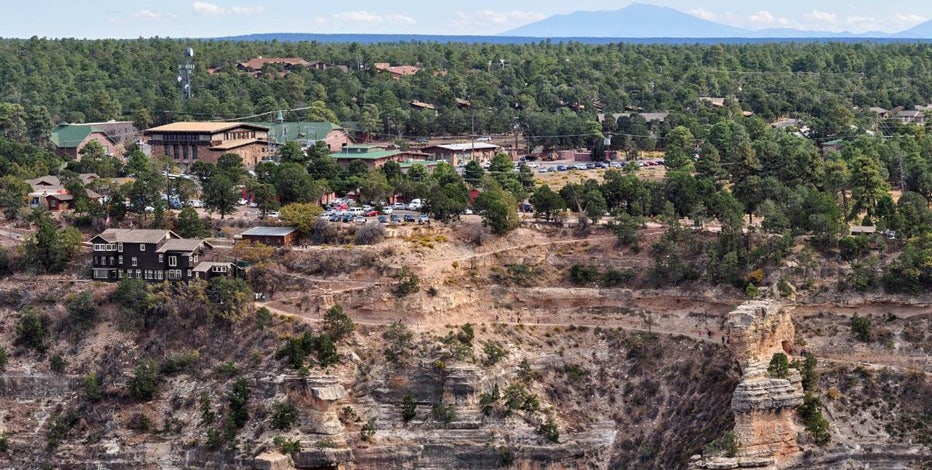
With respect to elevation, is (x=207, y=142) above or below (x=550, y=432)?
above

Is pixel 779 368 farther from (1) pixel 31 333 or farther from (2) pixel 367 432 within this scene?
(1) pixel 31 333

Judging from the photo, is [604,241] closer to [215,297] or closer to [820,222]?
[820,222]

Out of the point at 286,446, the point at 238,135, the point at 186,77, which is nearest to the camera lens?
the point at 286,446

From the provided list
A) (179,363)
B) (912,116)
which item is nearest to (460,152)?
(912,116)

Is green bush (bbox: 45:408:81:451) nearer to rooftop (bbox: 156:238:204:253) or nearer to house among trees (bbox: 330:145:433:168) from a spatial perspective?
rooftop (bbox: 156:238:204:253)

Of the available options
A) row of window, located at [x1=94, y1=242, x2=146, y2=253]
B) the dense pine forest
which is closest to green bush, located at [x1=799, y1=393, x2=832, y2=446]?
the dense pine forest

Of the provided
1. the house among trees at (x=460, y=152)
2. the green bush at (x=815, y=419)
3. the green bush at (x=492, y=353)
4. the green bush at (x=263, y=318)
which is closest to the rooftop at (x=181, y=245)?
the green bush at (x=263, y=318)
